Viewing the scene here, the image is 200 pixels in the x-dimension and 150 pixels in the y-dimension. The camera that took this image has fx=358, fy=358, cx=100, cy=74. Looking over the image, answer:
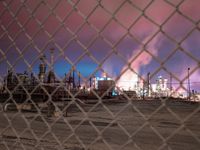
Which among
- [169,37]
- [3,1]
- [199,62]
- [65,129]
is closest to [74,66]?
[169,37]

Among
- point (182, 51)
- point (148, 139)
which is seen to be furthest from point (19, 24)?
point (148, 139)

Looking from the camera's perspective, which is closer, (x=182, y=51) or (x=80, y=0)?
(x=182, y=51)

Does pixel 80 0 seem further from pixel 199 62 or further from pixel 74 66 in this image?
pixel 199 62

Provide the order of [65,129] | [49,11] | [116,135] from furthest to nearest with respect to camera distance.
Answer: [65,129], [116,135], [49,11]

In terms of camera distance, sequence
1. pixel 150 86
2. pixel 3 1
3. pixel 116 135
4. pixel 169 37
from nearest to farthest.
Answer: pixel 169 37
pixel 150 86
pixel 3 1
pixel 116 135

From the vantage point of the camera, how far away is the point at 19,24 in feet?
8.36

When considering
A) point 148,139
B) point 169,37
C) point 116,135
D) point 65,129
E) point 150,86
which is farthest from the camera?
point 65,129

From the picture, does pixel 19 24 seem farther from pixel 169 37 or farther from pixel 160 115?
pixel 160 115

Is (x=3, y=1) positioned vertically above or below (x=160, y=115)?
above

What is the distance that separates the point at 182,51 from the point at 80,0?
0.83 m

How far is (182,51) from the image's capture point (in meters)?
1.52

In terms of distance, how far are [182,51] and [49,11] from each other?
108cm

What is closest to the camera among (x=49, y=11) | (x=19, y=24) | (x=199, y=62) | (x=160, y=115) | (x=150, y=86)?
(x=199, y=62)

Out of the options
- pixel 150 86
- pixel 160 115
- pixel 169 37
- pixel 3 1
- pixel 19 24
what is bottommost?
pixel 160 115
